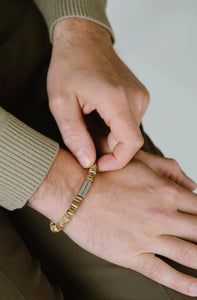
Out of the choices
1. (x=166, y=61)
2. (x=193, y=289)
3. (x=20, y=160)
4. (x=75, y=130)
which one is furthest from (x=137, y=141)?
(x=166, y=61)

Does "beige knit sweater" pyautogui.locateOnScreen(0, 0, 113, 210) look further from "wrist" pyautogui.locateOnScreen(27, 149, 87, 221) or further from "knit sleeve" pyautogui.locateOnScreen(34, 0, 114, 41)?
"knit sleeve" pyautogui.locateOnScreen(34, 0, 114, 41)

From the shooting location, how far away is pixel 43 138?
32.6 inches

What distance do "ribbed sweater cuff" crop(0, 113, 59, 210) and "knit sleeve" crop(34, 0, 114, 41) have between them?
0.37 m

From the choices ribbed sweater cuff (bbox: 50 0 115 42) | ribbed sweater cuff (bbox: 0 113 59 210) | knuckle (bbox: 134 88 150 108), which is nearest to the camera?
ribbed sweater cuff (bbox: 0 113 59 210)

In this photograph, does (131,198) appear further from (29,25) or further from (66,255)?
→ (29,25)

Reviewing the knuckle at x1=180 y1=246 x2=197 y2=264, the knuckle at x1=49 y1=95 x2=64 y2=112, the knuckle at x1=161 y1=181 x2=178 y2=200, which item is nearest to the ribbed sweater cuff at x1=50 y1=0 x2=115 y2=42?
the knuckle at x1=49 y1=95 x2=64 y2=112

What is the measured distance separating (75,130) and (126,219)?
249 millimetres

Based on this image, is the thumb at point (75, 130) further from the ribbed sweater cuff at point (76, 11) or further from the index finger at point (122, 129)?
the ribbed sweater cuff at point (76, 11)

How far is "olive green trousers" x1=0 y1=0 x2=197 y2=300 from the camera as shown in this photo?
810 millimetres

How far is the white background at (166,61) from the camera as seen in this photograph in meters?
1.68

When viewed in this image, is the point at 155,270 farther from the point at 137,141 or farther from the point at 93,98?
the point at 93,98

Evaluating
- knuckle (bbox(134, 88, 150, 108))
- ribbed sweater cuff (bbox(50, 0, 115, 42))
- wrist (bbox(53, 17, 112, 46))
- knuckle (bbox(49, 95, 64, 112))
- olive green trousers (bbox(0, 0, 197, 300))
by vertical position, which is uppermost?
ribbed sweater cuff (bbox(50, 0, 115, 42))

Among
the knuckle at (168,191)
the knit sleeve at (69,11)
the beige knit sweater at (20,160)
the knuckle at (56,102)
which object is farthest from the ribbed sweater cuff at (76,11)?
the knuckle at (168,191)

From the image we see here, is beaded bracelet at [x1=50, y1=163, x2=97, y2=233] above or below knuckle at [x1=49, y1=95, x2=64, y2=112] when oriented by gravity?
below
